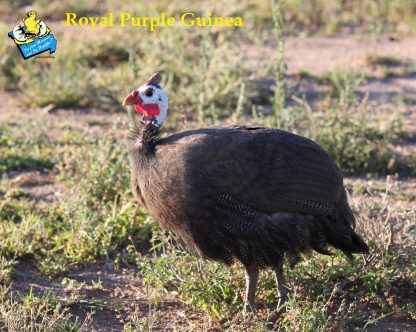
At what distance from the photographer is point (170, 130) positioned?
662 cm

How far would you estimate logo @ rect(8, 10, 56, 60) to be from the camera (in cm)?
732

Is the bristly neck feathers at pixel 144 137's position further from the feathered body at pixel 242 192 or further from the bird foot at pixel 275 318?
the bird foot at pixel 275 318

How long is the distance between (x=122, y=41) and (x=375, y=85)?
2.51m

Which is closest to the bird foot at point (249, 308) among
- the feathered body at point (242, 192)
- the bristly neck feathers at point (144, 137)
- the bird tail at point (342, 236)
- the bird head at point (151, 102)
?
the feathered body at point (242, 192)

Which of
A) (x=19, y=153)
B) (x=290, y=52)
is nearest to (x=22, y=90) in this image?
(x=19, y=153)

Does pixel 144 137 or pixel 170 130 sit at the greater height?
pixel 144 137

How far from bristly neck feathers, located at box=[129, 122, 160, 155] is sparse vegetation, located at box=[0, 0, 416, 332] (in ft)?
1.86

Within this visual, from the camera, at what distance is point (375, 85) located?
25.3ft

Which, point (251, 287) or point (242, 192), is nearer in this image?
point (242, 192)

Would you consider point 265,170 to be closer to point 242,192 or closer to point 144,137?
point 242,192

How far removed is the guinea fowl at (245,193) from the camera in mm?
3865

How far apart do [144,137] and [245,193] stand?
620mm

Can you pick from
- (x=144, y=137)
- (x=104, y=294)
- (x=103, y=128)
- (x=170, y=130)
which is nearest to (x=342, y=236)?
(x=144, y=137)

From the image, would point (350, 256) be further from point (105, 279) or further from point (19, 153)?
point (19, 153)
